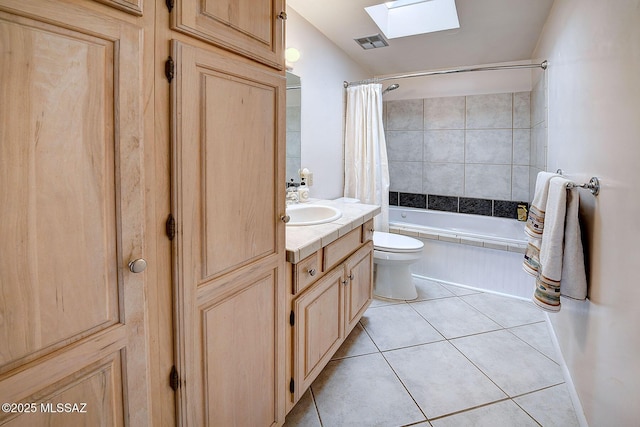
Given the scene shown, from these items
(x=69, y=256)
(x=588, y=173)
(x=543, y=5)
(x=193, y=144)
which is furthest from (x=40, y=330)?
(x=543, y=5)

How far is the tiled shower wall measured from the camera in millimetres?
3547

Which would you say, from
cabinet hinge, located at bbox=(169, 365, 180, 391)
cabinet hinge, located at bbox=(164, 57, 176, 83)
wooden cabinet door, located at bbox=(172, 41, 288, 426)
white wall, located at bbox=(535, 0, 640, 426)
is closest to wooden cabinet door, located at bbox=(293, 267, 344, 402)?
wooden cabinet door, located at bbox=(172, 41, 288, 426)

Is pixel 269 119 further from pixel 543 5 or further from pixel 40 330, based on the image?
pixel 543 5

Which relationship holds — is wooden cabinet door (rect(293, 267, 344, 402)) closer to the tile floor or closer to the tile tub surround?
the tile floor

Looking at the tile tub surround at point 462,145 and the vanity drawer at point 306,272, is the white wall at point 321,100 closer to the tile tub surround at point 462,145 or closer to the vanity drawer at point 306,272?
the tile tub surround at point 462,145

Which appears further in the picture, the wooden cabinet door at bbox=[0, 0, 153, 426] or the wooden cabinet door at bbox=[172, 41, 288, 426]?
the wooden cabinet door at bbox=[172, 41, 288, 426]

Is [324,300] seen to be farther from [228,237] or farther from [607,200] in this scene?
[607,200]

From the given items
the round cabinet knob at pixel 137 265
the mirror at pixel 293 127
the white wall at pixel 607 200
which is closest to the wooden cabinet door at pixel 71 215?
the round cabinet knob at pixel 137 265

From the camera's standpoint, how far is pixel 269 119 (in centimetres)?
117

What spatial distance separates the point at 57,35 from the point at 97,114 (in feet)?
0.47

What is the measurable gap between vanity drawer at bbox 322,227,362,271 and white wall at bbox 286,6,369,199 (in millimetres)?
949

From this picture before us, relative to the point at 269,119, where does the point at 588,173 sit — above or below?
below

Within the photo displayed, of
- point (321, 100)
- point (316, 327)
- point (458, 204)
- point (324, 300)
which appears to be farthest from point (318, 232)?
point (458, 204)

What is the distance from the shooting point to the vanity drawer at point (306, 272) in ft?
4.58
